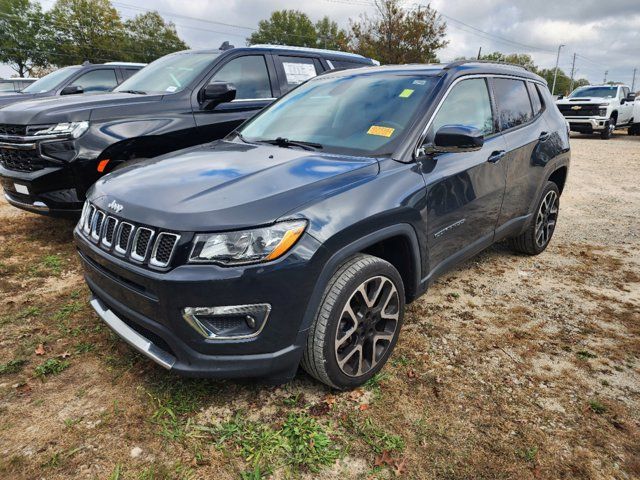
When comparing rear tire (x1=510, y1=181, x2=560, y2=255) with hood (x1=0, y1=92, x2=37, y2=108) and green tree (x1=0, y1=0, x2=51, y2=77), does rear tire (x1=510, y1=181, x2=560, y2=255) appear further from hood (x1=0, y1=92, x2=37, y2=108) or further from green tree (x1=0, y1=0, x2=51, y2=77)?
green tree (x1=0, y1=0, x2=51, y2=77)

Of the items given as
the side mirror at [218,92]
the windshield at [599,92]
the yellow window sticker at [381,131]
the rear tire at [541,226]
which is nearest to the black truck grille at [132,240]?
the yellow window sticker at [381,131]

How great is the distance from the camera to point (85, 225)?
2484mm

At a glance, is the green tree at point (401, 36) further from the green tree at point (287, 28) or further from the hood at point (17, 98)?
the green tree at point (287, 28)

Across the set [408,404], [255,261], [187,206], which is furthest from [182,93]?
[408,404]

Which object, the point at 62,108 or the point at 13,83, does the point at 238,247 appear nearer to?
the point at 62,108

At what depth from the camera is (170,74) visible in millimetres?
4949

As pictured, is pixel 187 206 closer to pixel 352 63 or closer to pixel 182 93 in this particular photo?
pixel 182 93

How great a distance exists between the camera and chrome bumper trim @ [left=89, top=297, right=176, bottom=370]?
2.04 m

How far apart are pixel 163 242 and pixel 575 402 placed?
2303 millimetres

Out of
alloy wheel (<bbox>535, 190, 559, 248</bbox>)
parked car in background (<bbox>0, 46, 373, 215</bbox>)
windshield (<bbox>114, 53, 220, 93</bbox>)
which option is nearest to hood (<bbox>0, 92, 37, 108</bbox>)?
windshield (<bbox>114, 53, 220, 93</bbox>)

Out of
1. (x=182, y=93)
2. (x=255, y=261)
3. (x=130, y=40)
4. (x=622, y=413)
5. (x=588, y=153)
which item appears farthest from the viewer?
(x=130, y=40)

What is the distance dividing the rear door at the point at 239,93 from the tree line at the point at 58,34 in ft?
Result: 153

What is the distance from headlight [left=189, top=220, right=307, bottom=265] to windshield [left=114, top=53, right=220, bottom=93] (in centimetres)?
327

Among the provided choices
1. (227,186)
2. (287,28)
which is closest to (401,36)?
(227,186)
